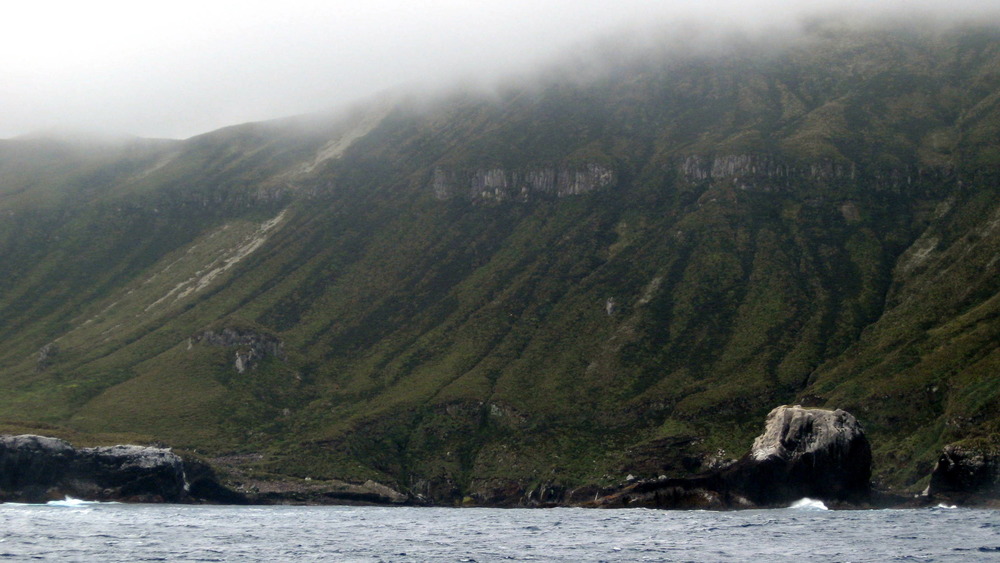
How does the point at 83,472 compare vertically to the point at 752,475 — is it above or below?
above

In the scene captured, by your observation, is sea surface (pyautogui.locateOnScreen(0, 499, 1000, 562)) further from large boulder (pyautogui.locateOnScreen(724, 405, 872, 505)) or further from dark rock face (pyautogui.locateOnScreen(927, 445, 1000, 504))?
large boulder (pyautogui.locateOnScreen(724, 405, 872, 505))

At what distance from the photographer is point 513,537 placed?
10081 cm

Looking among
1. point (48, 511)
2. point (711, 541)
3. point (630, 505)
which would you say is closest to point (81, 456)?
point (48, 511)

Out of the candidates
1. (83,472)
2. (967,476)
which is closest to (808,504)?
(967,476)

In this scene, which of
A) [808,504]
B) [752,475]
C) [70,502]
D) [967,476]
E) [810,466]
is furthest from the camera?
[70,502]

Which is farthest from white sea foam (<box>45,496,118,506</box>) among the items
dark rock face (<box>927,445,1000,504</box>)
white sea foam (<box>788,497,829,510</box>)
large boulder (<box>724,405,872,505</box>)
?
dark rock face (<box>927,445,1000,504</box>)

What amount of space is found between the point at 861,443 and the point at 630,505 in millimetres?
38488

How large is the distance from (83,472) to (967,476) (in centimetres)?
14629

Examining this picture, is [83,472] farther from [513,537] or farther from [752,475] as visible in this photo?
[752,475]

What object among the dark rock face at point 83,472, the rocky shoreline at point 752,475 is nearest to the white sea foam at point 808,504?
the rocky shoreline at point 752,475

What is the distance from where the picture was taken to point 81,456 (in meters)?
179

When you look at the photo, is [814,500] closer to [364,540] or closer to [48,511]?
[364,540]

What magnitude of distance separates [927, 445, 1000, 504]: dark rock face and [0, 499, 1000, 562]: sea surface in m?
10.3

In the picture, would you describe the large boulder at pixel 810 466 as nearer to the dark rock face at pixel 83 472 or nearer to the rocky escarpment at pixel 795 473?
the rocky escarpment at pixel 795 473
